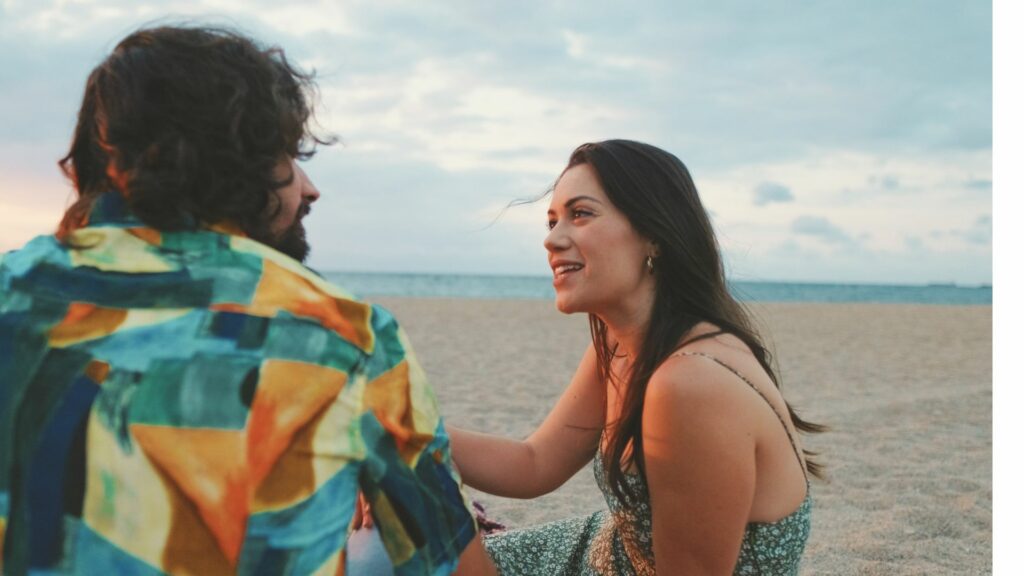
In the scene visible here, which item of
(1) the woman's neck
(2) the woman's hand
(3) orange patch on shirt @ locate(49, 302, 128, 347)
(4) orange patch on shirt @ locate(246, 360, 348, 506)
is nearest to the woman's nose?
(1) the woman's neck

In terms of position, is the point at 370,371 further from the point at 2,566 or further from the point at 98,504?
the point at 2,566

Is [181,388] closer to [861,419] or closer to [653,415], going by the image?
[653,415]

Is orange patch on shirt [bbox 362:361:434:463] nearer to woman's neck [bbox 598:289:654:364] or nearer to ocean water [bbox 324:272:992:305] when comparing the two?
woman's neck [bbox 598:289:654:364]

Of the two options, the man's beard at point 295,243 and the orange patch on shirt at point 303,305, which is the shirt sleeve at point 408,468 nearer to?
the orange patch on shirt at point 303,305

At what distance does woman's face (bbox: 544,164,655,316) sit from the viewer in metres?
2.27

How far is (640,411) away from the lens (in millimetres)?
2139

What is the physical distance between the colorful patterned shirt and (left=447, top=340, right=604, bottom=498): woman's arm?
127 centimetres

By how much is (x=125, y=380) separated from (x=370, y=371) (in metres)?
0.32

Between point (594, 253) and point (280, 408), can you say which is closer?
point (280, 408)

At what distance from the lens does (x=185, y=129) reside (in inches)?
50.9

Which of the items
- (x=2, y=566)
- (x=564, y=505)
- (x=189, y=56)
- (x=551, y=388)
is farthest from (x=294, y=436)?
(x=551, y=388)

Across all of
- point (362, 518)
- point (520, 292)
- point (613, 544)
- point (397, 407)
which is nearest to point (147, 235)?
point (397, 407)

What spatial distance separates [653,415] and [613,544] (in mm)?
584

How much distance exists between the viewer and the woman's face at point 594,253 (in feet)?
7.45
